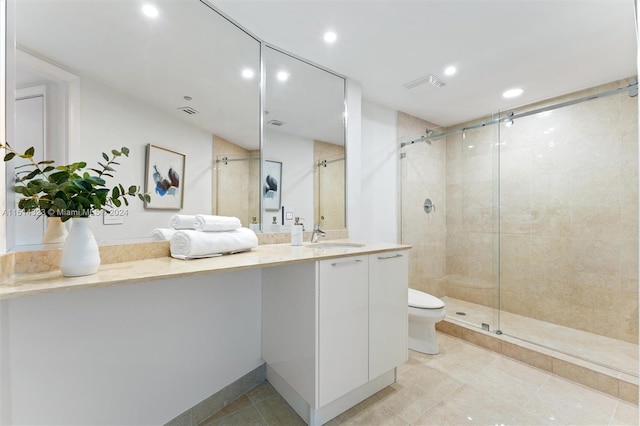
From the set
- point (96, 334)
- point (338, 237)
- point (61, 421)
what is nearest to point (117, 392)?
point (61, 421)

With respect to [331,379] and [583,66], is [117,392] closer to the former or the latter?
[331,379]

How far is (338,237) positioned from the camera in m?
2.11

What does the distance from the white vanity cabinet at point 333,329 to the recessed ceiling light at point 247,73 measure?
122 cm

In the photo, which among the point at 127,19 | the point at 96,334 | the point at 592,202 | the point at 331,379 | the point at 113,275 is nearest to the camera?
the point at 113,275

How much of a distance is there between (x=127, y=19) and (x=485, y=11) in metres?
1.85

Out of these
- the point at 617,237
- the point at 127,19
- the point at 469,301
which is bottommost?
the point at 469,301

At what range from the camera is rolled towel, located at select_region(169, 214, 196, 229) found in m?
1.31

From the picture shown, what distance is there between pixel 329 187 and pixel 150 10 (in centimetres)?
145

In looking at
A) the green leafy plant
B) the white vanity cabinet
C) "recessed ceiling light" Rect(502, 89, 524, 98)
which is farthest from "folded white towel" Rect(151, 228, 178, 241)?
"recessed ceiling light" Rect(502, 89, 524, 98)

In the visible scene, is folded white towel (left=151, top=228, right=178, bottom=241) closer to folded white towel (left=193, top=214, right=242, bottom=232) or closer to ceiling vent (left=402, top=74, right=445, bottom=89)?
folded white towel (left=193, top=214, right=242, bottom=232)

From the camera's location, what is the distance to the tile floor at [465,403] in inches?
54.2

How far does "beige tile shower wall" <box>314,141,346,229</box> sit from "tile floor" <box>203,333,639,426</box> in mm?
1183

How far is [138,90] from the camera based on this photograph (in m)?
1.21

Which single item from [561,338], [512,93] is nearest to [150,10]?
[512,93]
